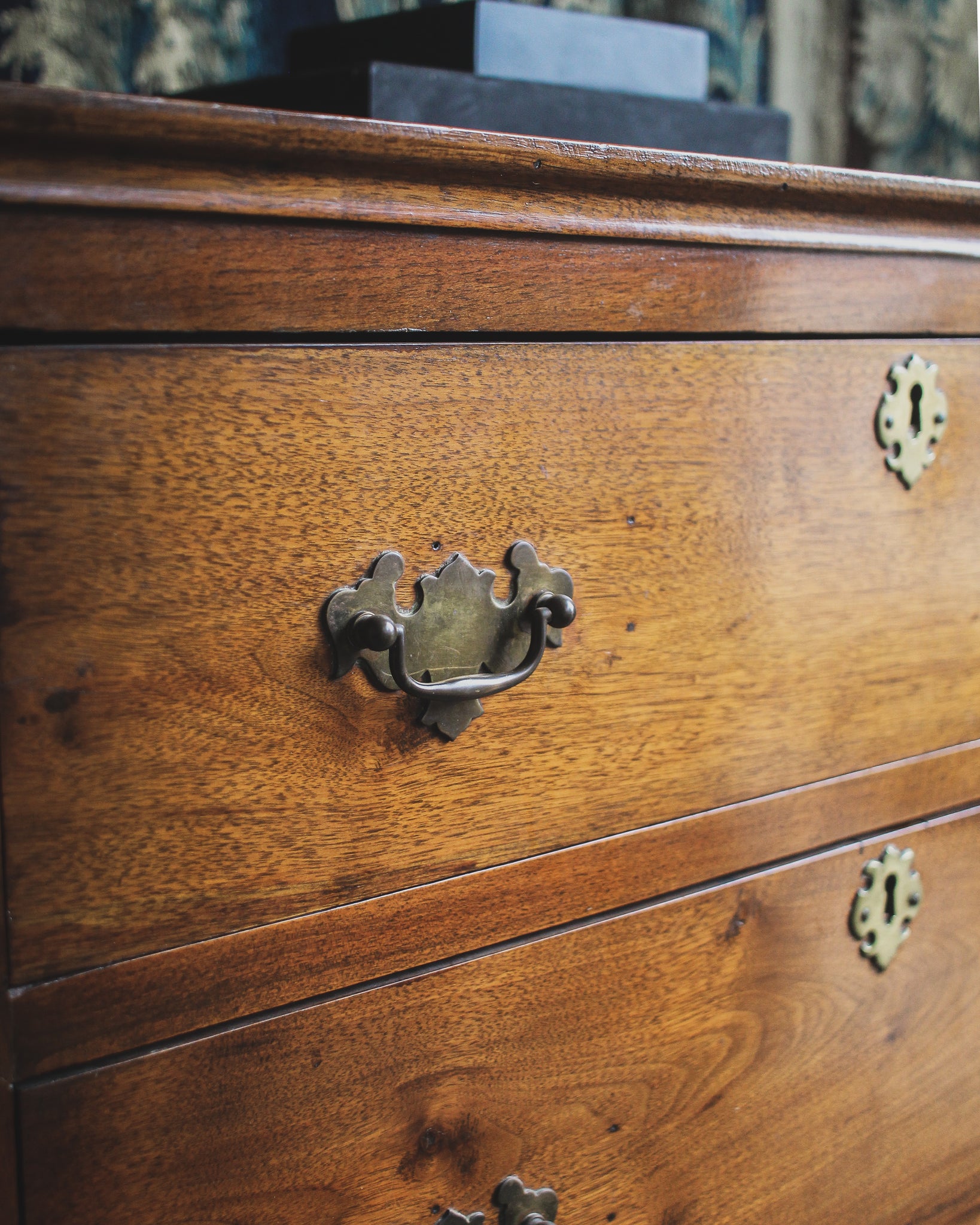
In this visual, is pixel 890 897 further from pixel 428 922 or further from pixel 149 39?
pixel 149 39

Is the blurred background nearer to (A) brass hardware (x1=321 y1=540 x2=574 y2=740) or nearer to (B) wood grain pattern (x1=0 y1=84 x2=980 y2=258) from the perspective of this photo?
(B) wood grain pattern (x1=0 y1=84 x2=980 y2=258)

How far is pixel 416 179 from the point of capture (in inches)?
17.3

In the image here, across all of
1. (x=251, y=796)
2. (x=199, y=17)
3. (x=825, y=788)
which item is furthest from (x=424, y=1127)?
(x=199, y=17)

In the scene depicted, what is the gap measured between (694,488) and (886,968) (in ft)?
1.18

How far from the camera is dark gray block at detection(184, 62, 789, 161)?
22.6 inches

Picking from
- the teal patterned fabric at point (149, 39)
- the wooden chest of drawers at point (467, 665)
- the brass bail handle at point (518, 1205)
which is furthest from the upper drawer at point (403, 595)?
the teal patterned fabric at point (149, 39)

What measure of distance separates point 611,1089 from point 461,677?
252mm

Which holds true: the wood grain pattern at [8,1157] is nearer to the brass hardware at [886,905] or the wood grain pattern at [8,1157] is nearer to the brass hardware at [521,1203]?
the brass hardware at [521,1203]

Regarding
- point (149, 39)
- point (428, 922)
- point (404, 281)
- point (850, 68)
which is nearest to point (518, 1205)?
point (428, 922)

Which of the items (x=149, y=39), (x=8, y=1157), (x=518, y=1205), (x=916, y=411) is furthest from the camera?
(x=149, y=39)

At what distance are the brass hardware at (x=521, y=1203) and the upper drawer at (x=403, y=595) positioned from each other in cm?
Result: 17

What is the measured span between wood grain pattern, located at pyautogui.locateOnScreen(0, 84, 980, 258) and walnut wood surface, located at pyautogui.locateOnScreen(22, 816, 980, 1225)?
1.12 ft

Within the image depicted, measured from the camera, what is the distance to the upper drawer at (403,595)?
1.28 ft

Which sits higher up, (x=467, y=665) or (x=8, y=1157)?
(x=467, y=665)
